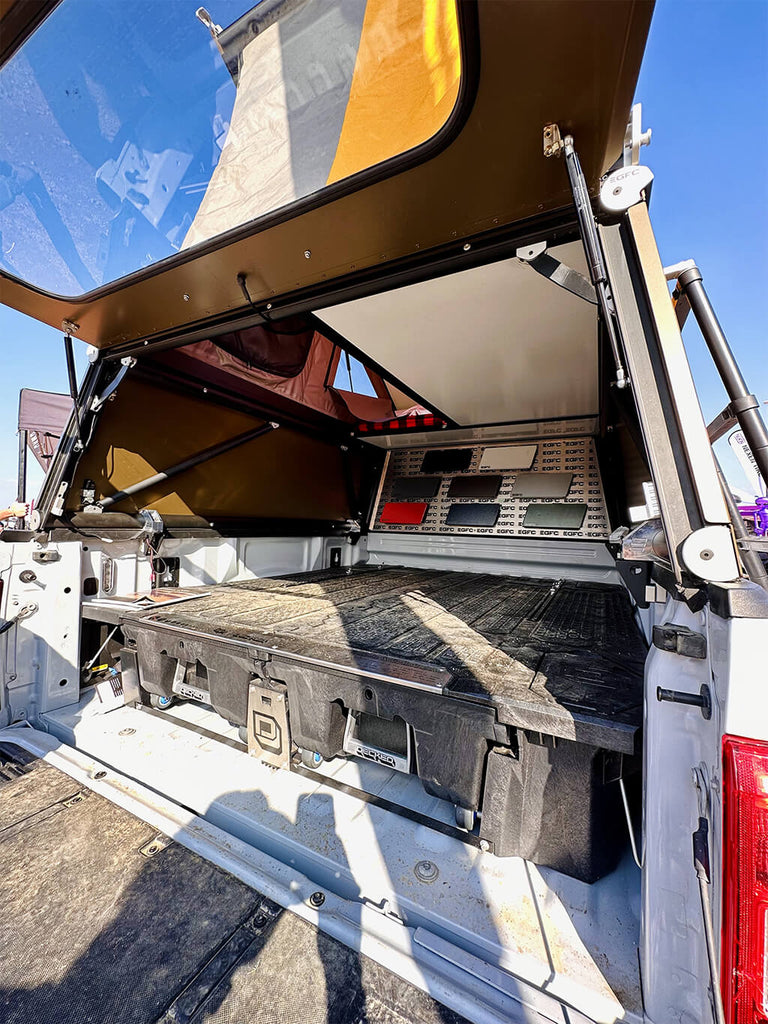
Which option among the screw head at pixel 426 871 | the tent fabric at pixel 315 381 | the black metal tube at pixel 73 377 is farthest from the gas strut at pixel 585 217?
the black metal tube at pixel 73 377

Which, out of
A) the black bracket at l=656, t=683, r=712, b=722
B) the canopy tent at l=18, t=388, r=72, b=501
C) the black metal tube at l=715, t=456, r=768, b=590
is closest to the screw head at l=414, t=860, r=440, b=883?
the black bracket at l=656, t=683, r=712, b=722

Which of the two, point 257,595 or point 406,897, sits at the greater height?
point 257,595

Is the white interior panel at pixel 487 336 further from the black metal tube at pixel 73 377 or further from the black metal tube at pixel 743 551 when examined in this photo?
the black metal tube at pixel 73 377

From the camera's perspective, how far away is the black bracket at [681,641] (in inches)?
32.3

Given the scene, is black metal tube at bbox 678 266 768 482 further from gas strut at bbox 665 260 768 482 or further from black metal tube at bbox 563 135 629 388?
black metal tube at bbox 563 135 629 388

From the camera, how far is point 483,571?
4129 millimetres

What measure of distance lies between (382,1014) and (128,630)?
1.73 metres

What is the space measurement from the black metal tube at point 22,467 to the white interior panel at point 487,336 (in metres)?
3.65

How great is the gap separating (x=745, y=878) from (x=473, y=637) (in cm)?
121

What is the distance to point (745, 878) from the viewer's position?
603 millimetres

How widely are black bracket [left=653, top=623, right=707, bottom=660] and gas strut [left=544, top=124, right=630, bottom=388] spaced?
61 centimetres

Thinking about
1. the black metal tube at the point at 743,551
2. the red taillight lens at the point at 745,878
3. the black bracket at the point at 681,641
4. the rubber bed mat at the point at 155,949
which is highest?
the black metal tube at the point at 743,551

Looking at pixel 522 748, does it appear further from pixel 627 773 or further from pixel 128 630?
pixel 128 630

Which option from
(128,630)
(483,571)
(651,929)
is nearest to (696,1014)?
(651,929)
